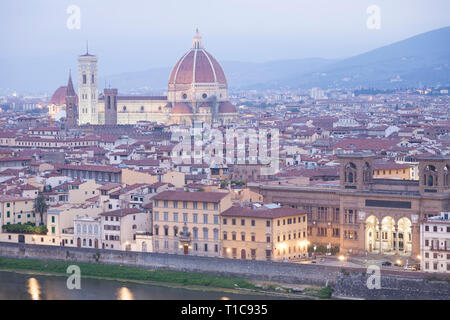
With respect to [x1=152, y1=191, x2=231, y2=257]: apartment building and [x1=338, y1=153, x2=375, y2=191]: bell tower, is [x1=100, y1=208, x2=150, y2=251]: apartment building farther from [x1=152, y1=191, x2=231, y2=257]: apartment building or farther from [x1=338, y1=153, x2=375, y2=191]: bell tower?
[x1=338, y1=153, x2=375, y2=191]: bell tower

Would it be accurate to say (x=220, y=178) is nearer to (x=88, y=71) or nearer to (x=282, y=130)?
(x=282, y=130)

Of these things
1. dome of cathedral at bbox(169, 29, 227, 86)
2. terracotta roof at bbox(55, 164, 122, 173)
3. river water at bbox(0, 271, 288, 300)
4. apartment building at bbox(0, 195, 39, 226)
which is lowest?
river water at bbox(0, 271, 288, 300)

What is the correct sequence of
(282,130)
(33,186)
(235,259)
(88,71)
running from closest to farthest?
(235,259), (33,186), (282,130), (88,71)

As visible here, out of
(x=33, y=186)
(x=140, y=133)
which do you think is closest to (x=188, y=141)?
(x=140, y=133)

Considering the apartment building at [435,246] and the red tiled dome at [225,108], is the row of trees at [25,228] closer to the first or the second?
the apartment building at [435,246]

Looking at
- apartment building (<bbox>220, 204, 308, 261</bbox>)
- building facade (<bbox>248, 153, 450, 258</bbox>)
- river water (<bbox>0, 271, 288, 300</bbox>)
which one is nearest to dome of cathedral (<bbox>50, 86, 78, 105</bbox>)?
building facade (<bbox>248, 153, 450, 258</bbox>)

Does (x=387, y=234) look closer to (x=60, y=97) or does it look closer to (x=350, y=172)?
(x=350, y=172)
